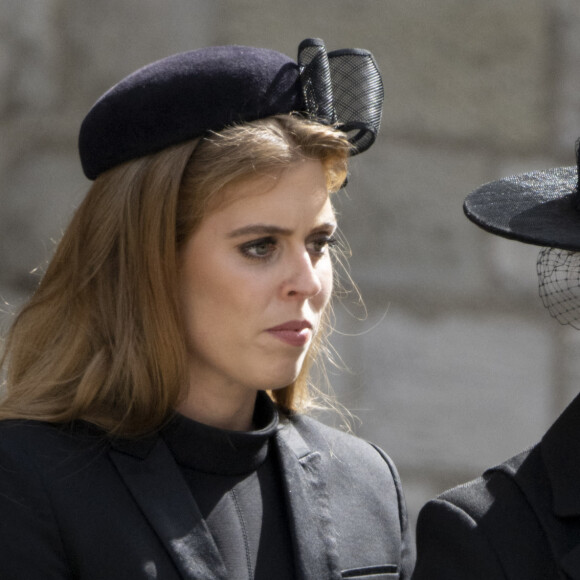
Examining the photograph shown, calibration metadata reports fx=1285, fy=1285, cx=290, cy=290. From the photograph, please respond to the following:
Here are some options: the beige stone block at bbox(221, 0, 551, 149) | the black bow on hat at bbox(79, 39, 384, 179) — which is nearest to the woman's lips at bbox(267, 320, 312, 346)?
the black bow on hat at bbox(79, 39, 384, 179)

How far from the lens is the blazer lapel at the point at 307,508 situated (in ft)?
8.88

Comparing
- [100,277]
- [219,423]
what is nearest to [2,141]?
[100,277]

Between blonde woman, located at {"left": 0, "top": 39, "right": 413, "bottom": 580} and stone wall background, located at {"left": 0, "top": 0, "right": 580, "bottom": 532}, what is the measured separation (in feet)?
4.63

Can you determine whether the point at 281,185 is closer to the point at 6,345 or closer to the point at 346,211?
the point at 6,345

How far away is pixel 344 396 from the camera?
Answer: 4328 mm

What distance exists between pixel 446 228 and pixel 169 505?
6.63ft

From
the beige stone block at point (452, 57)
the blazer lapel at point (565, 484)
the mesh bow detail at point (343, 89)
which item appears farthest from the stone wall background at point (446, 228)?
the blazer lapel at point (565, 484)

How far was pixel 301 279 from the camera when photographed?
268 cm

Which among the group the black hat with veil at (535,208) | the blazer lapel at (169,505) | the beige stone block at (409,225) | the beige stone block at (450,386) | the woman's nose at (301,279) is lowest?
the beige stone block at (450,386)

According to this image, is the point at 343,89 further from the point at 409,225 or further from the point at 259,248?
the point at 409,225

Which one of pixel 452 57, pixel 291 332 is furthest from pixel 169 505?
pixel 452 57

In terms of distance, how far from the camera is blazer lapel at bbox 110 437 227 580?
2.56 meters

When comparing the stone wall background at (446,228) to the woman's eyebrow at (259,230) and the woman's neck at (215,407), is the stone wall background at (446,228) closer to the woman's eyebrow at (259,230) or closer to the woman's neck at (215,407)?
the woman's neck at (215,407)

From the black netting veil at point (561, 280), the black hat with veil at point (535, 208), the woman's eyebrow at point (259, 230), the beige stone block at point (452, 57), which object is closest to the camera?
the black hat with veil at point (535, 208)
